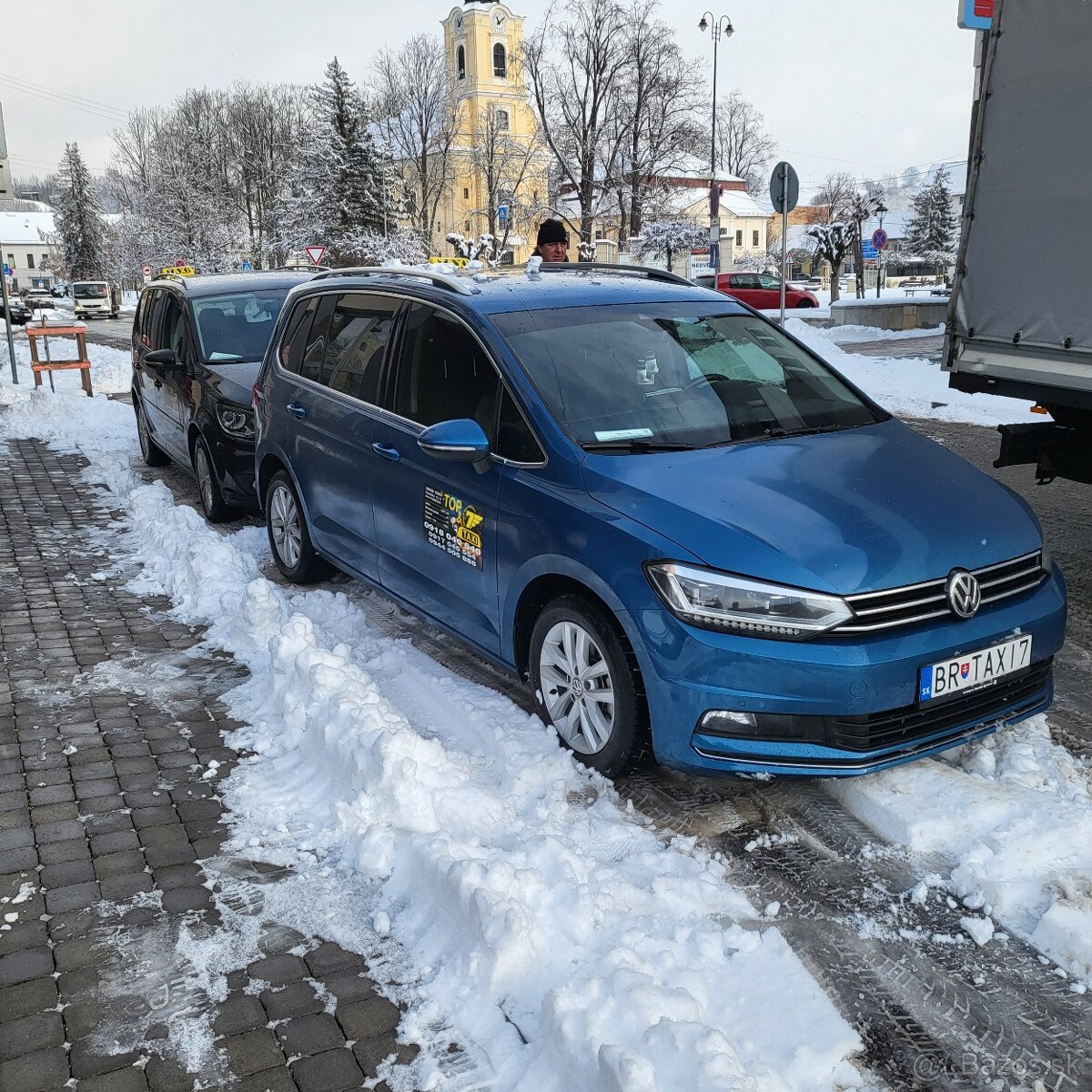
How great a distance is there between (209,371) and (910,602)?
6.39 metres

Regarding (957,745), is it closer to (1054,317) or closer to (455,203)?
(1054,317)

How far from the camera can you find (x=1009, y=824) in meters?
3.38

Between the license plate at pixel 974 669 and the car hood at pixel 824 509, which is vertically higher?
the car hood at pixel 824 509

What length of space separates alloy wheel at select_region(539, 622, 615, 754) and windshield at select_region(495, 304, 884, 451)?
2.49 ft

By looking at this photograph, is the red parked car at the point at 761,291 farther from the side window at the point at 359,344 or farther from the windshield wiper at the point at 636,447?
the windshield wiper at the point at 636,447

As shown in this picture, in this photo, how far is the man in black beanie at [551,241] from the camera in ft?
30.1

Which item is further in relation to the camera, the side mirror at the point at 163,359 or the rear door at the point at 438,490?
the side mirror at the point at 163,359

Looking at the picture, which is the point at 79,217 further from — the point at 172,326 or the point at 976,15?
the point at 976,15

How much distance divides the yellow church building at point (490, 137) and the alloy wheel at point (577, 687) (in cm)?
5482

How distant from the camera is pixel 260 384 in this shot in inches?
265

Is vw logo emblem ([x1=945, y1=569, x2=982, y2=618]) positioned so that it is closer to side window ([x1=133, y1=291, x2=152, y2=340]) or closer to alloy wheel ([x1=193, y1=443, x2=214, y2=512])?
alloy wheel ([x1=193, y1=443, x2=214, y2=512])

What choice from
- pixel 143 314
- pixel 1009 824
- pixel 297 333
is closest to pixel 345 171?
pixel 143 314

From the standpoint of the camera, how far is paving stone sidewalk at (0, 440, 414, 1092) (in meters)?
2.61

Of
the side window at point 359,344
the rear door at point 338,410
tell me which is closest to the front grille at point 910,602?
the rear door at point 338,410
